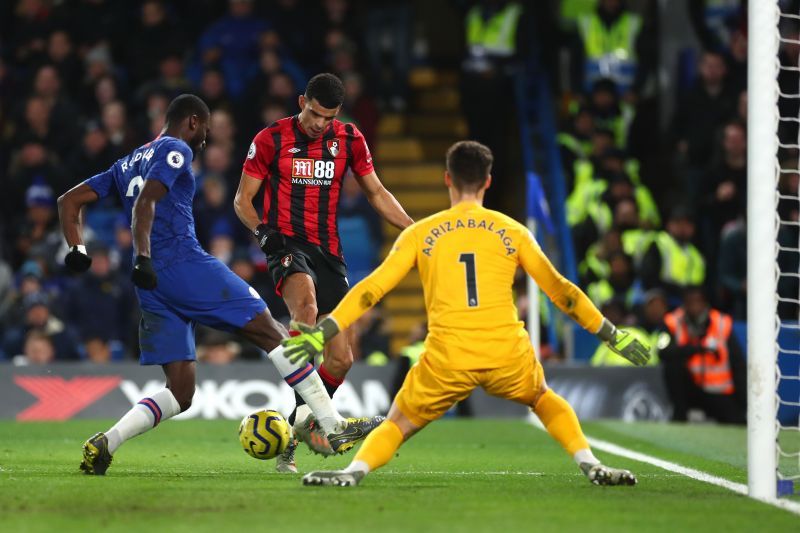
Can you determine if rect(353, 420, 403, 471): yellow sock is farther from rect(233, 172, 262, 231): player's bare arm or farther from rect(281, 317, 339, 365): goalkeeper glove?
rect(233, 172, 262, 231): player's bare arm

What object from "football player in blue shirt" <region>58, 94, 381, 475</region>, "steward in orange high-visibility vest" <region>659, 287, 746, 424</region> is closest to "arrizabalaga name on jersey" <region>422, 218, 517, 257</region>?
"football player in blue shirt" <region>58, 94, 381, 475</region>

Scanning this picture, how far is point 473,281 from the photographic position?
714 centimetres

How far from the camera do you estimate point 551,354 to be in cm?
1616

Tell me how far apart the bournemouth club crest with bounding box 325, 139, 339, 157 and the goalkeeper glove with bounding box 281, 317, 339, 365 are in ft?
8.35

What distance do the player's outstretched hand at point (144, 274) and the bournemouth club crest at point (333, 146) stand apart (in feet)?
5.48

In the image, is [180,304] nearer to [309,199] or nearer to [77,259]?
[77,259]

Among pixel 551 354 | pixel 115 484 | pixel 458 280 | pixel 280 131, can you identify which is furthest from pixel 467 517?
pixel 551 354

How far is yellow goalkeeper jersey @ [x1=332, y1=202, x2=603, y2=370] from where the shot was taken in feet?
23.3

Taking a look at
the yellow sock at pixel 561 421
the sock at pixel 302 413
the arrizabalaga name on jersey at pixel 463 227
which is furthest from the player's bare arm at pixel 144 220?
the yellow sock at pixel 561 421

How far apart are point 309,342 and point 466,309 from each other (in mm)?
788

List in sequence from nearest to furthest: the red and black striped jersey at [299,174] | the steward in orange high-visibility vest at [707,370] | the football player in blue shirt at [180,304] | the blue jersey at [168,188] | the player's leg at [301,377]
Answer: the blue jersey at [168,188] < the football player in blue shirt at [180,304] < the player's leg at [301,377] < the red and black striped jersey at [299,174] < the steward in orange high-visibility vest at [707,370]

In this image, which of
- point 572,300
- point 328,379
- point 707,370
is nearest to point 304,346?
point 572,300

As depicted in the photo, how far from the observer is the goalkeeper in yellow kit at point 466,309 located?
711cm

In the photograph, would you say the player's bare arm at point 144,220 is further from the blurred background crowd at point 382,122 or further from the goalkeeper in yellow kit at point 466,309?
the blurred background crowd at point 382,122
